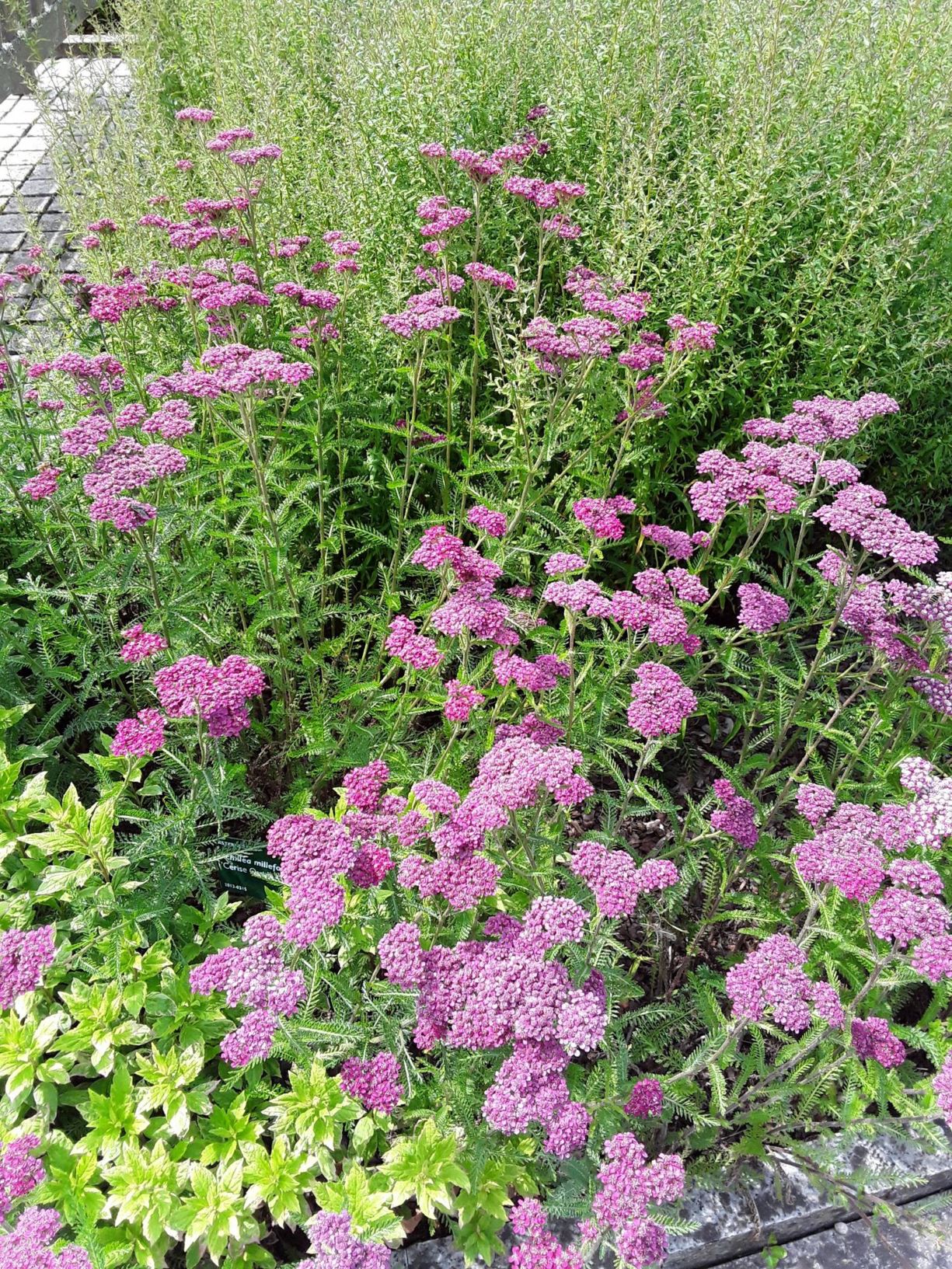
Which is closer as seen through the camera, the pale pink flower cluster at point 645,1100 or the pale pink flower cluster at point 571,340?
the pale pink flower cluster at point 645,1100

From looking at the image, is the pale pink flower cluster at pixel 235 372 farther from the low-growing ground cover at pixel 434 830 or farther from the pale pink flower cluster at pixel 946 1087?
the pale pink flower cluster at pixel 946 1087

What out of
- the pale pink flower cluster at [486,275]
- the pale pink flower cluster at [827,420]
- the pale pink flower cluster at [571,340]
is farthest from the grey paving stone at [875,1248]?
the pale pink flower cluster at [486,275]

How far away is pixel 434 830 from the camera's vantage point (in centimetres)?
193

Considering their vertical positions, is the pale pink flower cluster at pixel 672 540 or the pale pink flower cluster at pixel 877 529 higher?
the pale pink flower cluster at pixel 877 529

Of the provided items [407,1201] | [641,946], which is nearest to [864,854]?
[641,946]

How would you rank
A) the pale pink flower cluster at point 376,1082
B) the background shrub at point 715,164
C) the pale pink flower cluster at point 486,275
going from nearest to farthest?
1. the pale pink flower cluster at point 376,1082
2. the pale pink flower cluster at point 486,275
3. the background shrub at point 715,164

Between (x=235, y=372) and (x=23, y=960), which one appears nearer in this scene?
(x=23, y=960)

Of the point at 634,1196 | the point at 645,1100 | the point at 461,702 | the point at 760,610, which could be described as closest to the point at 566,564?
the point at 461,702

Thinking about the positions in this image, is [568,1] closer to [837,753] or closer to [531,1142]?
[837,753]

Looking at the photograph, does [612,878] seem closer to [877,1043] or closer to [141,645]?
[877,1043]

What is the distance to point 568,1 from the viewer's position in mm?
4637

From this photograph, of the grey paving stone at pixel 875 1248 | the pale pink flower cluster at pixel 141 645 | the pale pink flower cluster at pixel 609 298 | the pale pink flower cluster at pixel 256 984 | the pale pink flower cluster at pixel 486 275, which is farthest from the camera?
A: the pale pink flower cluster at pixel 486 275

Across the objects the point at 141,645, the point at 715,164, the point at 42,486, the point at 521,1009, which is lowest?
the point at 521,1009

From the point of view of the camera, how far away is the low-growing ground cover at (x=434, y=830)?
185 centimetres
